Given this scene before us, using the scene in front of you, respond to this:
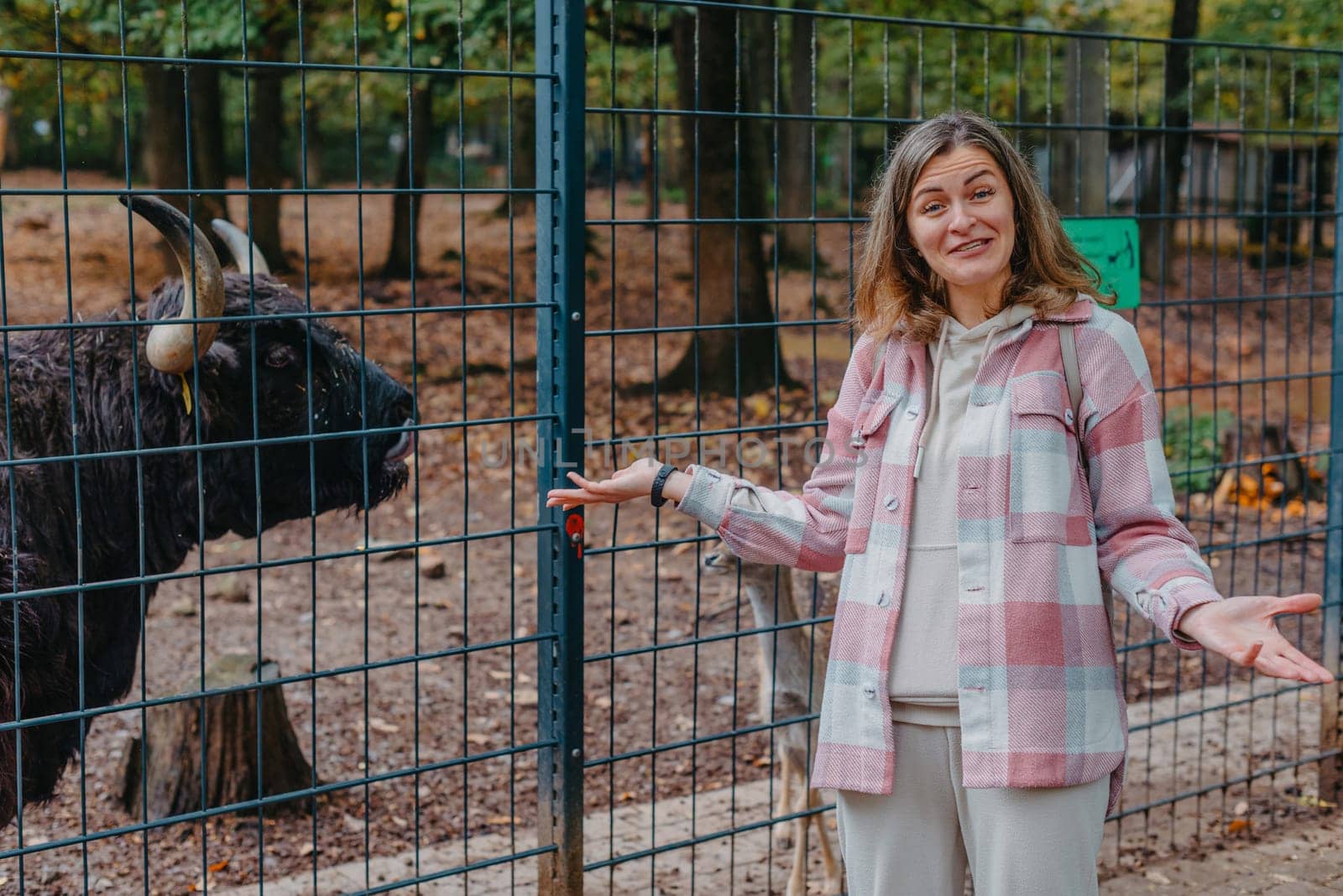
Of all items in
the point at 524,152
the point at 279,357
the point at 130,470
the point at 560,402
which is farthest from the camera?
the point at 524,152

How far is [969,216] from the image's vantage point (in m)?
2.77

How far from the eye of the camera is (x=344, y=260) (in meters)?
18.6

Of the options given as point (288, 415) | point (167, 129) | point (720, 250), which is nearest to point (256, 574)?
point (288, 415)

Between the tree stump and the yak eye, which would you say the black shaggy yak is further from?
the tree stump

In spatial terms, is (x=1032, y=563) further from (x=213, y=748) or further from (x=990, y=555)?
(x=213, y=748)

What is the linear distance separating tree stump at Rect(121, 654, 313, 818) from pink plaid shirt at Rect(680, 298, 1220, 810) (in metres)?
3.38

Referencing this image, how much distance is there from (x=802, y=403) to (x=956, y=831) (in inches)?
349

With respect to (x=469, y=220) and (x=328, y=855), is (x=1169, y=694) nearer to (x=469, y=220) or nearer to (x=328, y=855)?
(x=328, y=855)

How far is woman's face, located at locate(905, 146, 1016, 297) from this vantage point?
2.77m

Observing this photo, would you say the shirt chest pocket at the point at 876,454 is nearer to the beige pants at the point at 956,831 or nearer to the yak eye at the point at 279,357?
the beige pants at the point at 956,831

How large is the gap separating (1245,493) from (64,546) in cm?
887

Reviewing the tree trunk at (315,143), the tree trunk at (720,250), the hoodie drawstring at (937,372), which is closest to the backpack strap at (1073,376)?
the hoodie drawstring at (937,372)

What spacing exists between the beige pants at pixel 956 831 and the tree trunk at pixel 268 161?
12.4 m

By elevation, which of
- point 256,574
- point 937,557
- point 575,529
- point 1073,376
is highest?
point 1073,376
